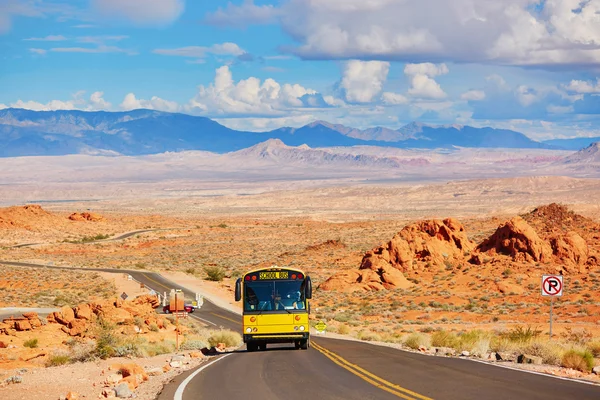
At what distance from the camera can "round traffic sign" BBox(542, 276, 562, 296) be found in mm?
23312

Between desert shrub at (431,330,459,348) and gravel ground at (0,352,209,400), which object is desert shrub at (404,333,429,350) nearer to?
desert shrub at (431,330,459,348)

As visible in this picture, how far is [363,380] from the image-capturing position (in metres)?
15.2

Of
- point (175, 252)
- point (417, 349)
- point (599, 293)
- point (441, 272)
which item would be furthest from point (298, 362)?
point (175, 252)

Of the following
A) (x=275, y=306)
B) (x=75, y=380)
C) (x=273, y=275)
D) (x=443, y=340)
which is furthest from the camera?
(x=443, y=340)

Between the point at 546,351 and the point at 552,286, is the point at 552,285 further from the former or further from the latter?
the point at 546,351

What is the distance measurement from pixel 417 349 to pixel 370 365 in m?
5.85

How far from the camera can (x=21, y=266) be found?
232 feet

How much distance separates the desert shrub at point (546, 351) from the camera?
1756cm

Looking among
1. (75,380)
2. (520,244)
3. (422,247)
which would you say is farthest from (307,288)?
(422,247)

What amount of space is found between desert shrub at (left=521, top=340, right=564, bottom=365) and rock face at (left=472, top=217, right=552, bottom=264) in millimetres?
34820

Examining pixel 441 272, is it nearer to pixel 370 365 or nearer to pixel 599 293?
pixel 599 293

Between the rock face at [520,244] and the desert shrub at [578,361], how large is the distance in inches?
1452

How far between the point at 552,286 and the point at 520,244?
31.5 metres

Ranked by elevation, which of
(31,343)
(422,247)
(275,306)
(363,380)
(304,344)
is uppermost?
(275,306)
